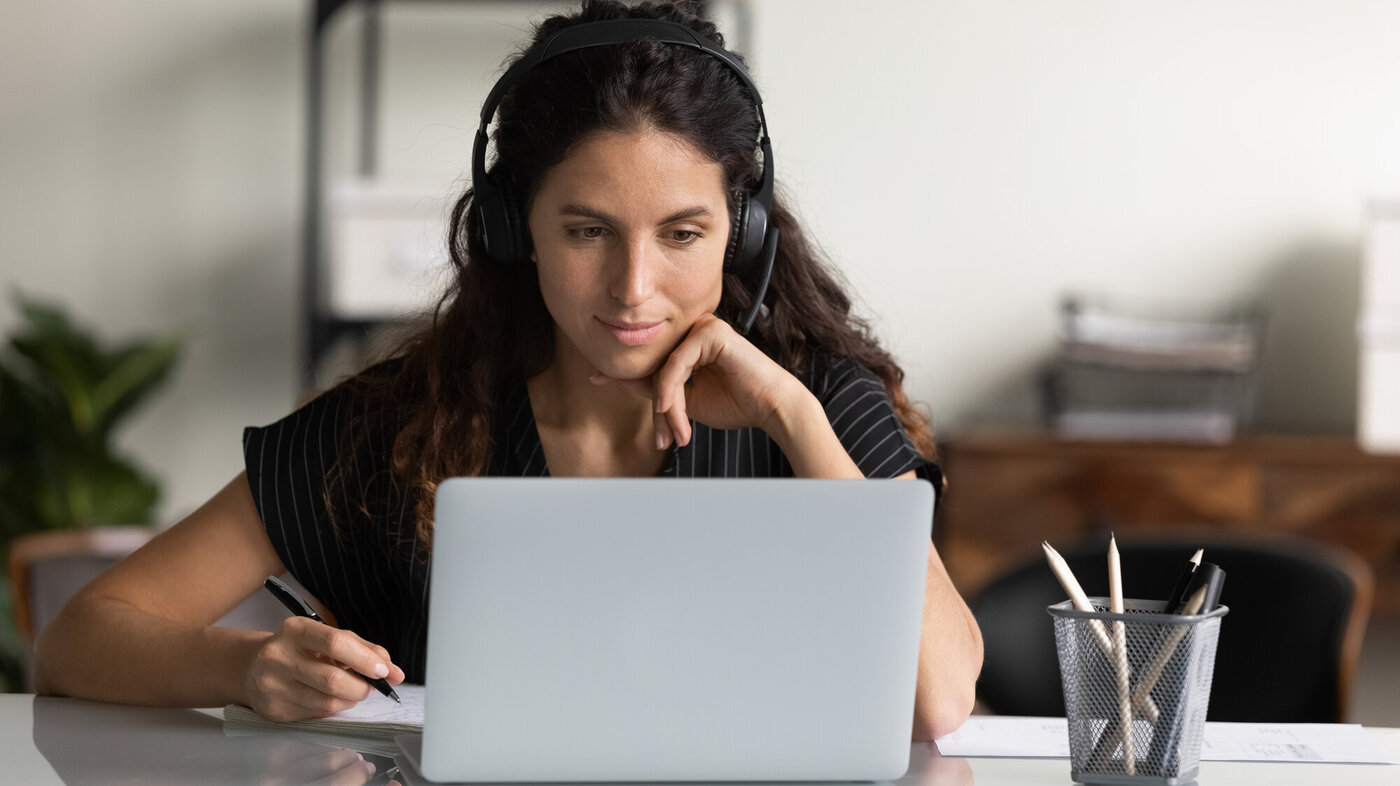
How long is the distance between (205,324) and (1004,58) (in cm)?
176

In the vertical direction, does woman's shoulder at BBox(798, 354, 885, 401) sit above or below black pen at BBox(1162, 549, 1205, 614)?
above

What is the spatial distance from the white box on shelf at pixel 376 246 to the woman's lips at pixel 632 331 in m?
1.54

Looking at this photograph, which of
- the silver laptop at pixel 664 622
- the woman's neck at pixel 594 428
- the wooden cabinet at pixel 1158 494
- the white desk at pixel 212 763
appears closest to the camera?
the silver laptop at pixel 664 622

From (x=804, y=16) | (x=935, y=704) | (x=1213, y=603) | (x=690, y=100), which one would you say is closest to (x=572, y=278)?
(x=690, y=100)

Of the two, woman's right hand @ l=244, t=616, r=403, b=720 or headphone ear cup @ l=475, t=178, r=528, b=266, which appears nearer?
woman's right hand @ l=244, t=616, r=403, b=720

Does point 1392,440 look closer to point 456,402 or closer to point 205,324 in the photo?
point 456,402

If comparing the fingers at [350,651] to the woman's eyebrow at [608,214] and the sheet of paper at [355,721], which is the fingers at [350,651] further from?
the woman's eyebrow at [608,214]

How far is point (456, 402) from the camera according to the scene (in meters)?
1.35

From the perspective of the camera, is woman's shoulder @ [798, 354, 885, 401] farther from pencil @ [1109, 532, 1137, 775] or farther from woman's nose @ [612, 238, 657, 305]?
pencil @ [1109, 532, 1137, 775]

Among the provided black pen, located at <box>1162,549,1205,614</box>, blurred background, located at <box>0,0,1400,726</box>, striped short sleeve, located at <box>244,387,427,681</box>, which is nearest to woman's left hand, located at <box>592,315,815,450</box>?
striped short sleeve, located at <box>244,387,427,681</box>

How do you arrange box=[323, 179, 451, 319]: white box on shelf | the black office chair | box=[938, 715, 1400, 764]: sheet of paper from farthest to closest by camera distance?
box=[323, 179, 451, 319]: white box on shelf, the black office chair, box=[938, 715, 1400, 764]: sheet of paper

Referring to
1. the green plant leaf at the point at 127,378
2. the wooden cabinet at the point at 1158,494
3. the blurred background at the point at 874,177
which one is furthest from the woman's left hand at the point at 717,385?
the green plant leaf at the point at 127,378

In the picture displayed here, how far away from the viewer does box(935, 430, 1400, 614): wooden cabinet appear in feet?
7.98

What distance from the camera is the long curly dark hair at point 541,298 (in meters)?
1.22
